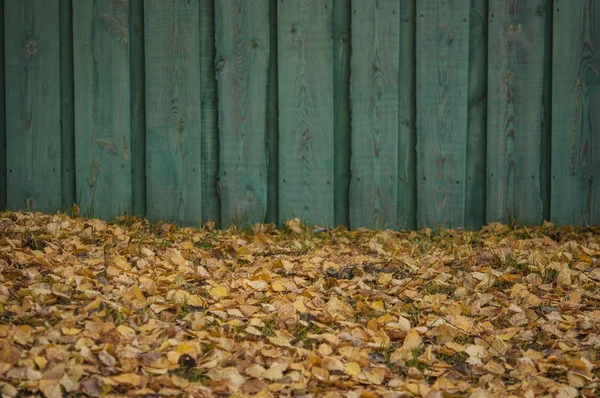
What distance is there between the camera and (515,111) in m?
3.97

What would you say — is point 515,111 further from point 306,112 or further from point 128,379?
point 128,379

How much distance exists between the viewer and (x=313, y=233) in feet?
12.9

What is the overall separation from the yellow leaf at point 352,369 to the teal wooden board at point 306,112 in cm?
186

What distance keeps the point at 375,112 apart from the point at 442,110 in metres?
Result: 0.38

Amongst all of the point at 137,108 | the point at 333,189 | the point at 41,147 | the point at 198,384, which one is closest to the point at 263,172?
the point at 333,189

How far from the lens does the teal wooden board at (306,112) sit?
3.94 metres

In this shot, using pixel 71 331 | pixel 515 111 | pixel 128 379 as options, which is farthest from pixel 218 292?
pixel 515 111

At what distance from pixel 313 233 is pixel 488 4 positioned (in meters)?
1.62

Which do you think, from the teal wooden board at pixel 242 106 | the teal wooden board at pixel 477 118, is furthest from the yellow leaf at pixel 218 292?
the teal wooden board at pixel 477 118

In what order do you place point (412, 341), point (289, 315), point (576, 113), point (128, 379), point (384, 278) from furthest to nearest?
point (576, 113) → point (384, 278) → point (289, 315) → point (412, 341) → point (128, 379)

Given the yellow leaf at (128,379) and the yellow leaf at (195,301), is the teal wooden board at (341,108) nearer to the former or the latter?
the yellow leaf at (195,301)

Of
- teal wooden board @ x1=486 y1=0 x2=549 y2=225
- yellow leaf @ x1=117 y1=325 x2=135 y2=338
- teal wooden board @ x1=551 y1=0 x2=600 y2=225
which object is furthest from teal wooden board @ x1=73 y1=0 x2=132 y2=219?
teal wooden board @ x1=551 y1=0 x2=600 y2=225

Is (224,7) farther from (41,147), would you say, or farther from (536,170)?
(536,170)

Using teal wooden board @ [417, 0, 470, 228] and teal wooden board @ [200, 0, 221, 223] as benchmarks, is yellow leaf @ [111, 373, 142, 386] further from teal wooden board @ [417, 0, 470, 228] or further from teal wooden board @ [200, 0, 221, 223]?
teal wooden board @ [417, 0, 470, 228]
